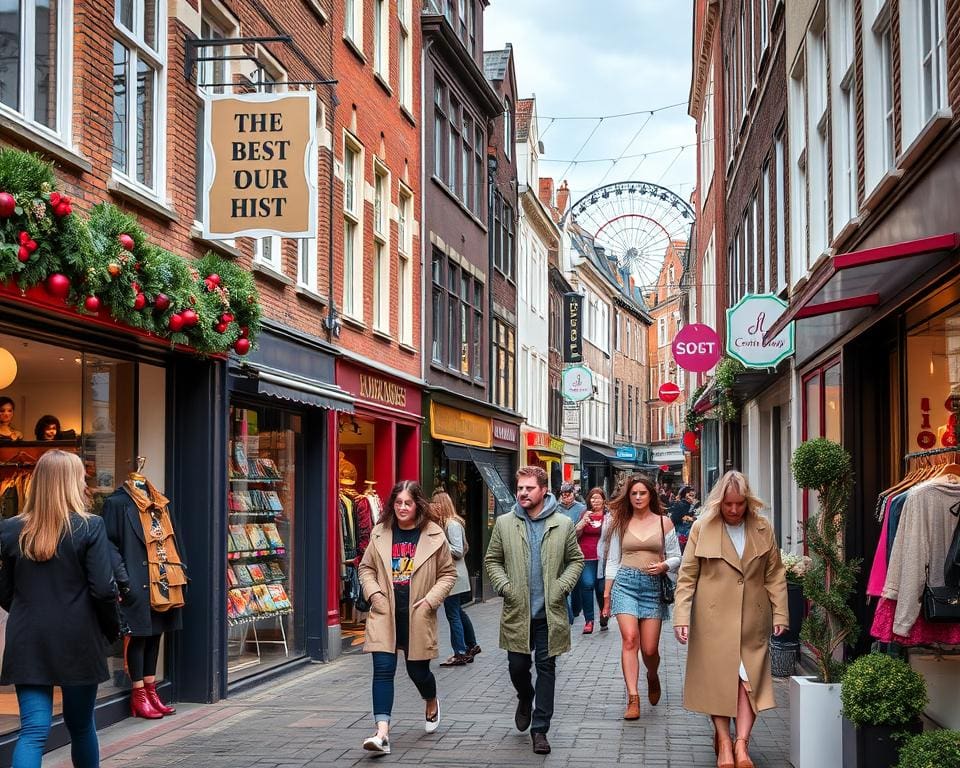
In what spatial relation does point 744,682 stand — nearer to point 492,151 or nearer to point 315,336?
point 315,336

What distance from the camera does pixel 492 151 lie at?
28.5 meters

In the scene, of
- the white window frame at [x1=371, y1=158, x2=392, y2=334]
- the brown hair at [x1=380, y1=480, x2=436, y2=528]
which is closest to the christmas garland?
the brown hair at [x1=380, y1=480, x2=436, y2=528]

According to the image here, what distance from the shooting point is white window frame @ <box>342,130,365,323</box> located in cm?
1695

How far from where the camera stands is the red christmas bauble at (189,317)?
9.88 metres

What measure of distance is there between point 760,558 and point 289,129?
16.7 ft

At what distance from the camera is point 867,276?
8.62 m

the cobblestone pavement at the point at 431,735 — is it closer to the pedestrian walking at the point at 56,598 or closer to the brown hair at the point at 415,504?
the brown hair at the point at 415,504

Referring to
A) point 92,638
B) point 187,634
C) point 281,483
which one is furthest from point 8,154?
point 281,483

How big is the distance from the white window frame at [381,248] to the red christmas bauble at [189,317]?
8.43 m

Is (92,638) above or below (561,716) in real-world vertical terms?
above

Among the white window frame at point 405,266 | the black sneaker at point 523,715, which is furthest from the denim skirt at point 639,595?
the white window frame at point 405,266

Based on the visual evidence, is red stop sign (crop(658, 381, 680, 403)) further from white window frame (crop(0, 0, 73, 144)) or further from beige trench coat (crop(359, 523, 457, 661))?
white window frame (crop(0, 0, 73, 144))

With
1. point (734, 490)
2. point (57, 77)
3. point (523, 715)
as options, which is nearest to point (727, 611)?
point (734, 490)

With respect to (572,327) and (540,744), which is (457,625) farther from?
(572,327)
